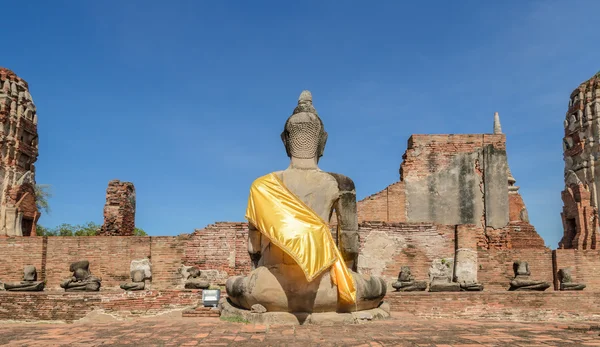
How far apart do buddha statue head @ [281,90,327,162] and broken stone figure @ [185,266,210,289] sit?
7417 millimetres

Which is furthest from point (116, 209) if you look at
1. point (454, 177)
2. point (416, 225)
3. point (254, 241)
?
point (254, 241)

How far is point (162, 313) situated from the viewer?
1010 centimetres

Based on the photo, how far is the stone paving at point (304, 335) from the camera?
13.6 ft

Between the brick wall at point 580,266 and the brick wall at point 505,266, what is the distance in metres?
0.26

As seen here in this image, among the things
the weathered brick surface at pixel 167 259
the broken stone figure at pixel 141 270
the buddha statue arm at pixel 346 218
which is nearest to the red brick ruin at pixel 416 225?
the weathered brick surface at pixel 167 259

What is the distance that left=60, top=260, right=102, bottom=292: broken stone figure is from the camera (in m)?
12.3

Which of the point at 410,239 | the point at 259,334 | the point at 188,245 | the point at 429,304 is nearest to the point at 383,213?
the point at 410,239

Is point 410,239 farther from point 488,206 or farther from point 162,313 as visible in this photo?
point 162,313

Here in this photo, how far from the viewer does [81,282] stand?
12.5 m

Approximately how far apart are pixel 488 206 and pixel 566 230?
279 inches

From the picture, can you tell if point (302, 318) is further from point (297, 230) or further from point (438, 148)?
point (438, 148)

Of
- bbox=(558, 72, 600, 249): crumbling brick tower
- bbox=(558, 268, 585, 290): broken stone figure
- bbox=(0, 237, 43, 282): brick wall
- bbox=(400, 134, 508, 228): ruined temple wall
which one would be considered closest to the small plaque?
bbox=(0, 237, 43, 282): brick wall

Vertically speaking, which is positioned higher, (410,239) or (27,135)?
(27,135)

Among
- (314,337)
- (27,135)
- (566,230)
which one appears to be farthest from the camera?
(566,230)
